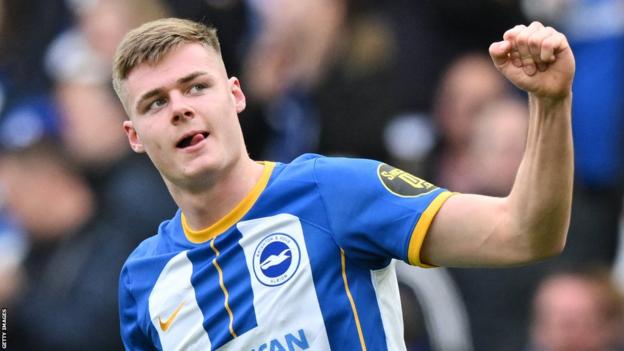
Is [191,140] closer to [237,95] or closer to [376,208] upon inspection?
[237,95]

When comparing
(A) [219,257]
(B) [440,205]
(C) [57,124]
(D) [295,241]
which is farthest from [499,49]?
(C) [57,124]

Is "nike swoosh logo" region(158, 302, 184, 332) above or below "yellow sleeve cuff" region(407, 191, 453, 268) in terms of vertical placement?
below

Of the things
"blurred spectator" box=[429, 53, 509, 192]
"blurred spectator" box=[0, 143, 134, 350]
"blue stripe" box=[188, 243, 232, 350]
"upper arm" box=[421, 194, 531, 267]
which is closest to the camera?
"upper arm" box=[421, 194, 531, 267]

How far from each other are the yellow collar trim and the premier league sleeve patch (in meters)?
0.45

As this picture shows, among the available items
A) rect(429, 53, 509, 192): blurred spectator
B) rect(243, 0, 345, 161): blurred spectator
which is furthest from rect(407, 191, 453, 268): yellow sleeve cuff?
rect(243, 0, 345, 161): blurred spectator

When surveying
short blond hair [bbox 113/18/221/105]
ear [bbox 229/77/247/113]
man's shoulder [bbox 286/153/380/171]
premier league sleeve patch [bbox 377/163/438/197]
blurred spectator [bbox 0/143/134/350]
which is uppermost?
short blond hair [bbox 113/18/221/105]

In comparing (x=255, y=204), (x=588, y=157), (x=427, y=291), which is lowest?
(x=427, y=291)

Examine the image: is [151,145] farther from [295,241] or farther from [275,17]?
[275,17]

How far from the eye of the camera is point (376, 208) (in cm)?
369

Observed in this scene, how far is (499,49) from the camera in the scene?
3.23 m

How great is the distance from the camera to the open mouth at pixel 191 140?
3.99 metres

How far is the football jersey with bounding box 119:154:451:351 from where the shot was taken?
3697 millimetres

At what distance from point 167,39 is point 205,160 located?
445mm

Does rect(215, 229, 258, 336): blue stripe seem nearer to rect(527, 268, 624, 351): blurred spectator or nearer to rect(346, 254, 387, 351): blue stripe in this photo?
rect(346, 254, 387, 351): blue stripe
